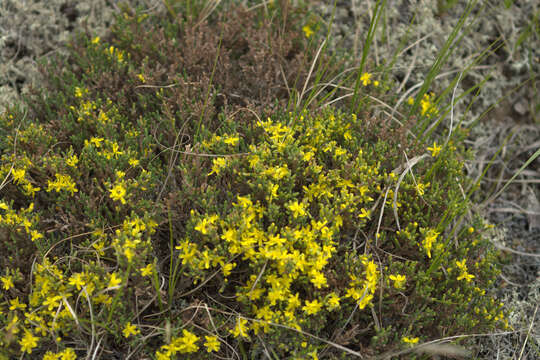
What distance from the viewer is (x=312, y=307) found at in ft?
9.66

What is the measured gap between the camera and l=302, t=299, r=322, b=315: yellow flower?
2928 mm

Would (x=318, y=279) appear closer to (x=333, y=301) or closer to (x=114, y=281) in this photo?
(x=333, y=301)

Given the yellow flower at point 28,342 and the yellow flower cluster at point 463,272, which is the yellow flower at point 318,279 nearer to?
the yellow flower cluster at point 463,272

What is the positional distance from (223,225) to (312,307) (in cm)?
77

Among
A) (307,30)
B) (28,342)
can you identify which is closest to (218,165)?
(28,342)

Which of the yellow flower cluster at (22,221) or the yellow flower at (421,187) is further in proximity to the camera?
the yellow flower at (421,187)

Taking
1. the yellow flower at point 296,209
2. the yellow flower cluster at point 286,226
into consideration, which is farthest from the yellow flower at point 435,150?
the yellow flower at point 296,209

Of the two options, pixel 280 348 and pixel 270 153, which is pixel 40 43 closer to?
pixel 270 153

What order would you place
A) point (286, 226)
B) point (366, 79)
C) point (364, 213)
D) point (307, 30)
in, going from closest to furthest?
1. point (286, 226)
2. point (364, 213)
3. point (366, 79)
4. point (307, 30)

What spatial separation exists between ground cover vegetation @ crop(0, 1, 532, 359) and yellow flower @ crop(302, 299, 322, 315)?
0.01 meters

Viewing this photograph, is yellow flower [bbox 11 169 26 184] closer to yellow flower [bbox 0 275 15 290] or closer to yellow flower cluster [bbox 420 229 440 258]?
yellow flower [bbox 0 275 15 290]

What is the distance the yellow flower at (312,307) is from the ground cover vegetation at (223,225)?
0.04 ft

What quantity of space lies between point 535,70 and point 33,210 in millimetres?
5558

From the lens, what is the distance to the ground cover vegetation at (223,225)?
9.70 ft
